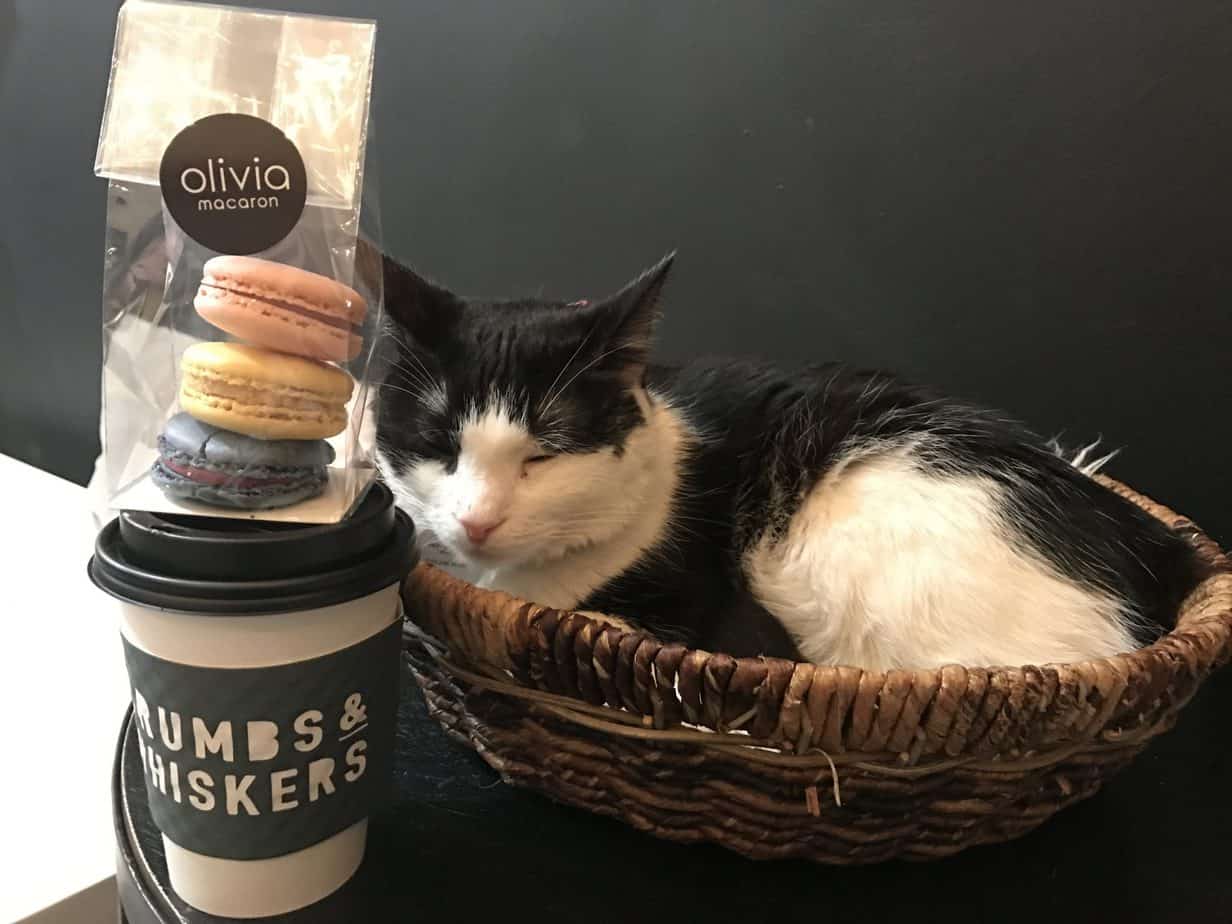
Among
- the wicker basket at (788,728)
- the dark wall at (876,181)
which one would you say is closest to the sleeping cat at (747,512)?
the wicker basket at (788,728)

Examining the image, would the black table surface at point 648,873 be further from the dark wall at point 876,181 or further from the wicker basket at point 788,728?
the dark wall at point 876,181

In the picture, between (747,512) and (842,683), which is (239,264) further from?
(747,512)

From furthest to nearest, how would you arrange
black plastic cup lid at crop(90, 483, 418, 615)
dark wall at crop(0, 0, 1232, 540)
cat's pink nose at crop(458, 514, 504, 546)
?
1. dark wall at crop(0, 0, 1232, 540)
2. cat's pink nose at crop(458, 514, 504, 546)
3. black plastic cup lid at crop(90, 483, 418, 615)

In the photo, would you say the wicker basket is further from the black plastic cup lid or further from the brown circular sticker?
the brown circular sticker

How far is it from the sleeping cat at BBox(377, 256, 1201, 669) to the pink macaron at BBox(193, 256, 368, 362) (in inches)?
7.3

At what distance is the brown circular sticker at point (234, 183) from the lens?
1.76ft

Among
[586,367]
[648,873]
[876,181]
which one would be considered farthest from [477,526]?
[876,181]

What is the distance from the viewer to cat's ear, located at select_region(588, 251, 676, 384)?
782 mm

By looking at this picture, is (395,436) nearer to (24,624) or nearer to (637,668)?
(637,668)

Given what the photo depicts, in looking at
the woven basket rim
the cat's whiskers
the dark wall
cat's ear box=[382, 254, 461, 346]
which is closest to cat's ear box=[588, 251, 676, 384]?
the cat's whiskers

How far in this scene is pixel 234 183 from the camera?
54 centimetres

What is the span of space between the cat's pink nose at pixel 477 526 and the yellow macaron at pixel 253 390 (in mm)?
212

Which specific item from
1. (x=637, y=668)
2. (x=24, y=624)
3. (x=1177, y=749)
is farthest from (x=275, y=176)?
(x=24, y=624)

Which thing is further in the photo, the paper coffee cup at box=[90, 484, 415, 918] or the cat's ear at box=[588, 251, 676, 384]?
the cat's ear at box=[588, 251, 676, 384]
